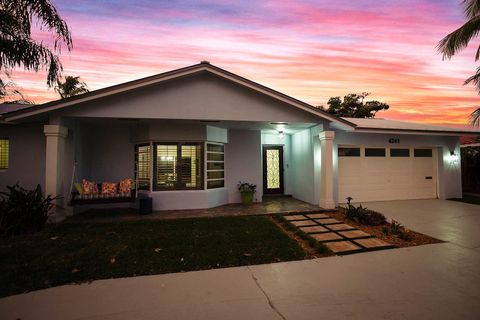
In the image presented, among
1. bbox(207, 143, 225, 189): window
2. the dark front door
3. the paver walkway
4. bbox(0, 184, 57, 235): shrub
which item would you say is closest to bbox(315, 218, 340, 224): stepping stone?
the paver walkway

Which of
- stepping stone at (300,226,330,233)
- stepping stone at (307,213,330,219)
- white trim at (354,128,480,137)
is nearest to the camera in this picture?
stepping stone at (300,226,330,233)

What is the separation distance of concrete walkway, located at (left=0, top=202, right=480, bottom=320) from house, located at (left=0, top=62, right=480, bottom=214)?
465cm

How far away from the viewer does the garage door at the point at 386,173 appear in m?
10.1

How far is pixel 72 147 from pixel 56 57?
2.75m

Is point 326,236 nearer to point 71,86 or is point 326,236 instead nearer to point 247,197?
point 247,197

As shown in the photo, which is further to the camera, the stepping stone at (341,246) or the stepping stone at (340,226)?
the stepping stone at (340,226)

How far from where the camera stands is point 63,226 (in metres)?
Answer: 6.67

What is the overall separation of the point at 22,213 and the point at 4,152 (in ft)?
12.9

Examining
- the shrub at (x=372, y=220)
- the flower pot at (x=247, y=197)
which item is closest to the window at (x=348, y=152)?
the shrub at (x=372, y=220)

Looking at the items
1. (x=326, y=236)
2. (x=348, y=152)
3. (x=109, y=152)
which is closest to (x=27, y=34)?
(x=109, y=152)

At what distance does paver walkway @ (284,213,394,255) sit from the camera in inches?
198

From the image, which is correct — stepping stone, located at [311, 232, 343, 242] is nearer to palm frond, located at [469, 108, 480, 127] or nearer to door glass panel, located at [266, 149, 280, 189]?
door glass panel, located at [266, 149, 280, 189]

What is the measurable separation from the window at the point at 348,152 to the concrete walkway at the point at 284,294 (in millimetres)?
6061

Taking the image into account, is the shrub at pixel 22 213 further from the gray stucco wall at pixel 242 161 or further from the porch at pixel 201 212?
the gray stucco wall at pixel 242 161
